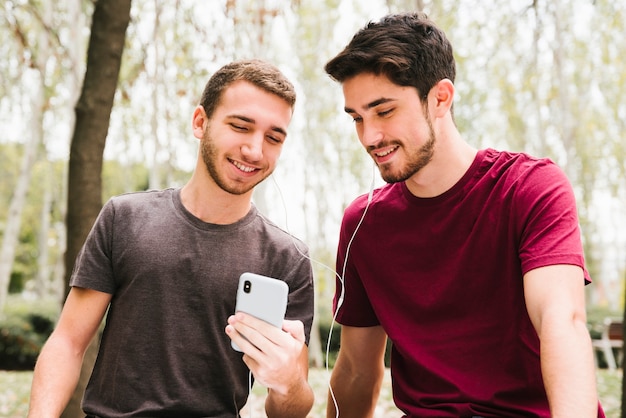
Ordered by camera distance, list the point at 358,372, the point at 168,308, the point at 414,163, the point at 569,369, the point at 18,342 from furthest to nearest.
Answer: the point at 18,342 → the point at 358,372 → the point at 168,308 → the point at 414,163 → the point at 569,369

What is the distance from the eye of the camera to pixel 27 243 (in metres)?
35.9

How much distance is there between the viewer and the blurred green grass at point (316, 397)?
6.98m

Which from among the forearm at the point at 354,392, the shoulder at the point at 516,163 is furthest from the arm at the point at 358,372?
the shoulder at the point at 516,163

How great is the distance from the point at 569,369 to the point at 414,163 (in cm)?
89

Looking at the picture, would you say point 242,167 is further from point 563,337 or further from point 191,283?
point 563,337

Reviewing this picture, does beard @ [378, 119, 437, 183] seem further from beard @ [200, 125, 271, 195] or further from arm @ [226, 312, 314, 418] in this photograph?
arm @ [226, 312, 314, 418]

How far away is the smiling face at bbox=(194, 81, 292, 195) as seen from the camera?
Result: 2561 millimetres

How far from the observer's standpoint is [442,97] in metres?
2.49

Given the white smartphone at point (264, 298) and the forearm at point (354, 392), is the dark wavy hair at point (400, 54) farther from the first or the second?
the forearm at point (354, 392)

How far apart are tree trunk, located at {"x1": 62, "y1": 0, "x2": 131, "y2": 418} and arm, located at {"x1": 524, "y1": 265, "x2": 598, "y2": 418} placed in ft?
10.0

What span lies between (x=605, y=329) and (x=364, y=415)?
12.1 meters

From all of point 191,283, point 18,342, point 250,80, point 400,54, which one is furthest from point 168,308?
point 18,342

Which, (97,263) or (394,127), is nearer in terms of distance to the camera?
(394,127)

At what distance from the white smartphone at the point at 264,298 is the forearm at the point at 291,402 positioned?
0.31 meters
